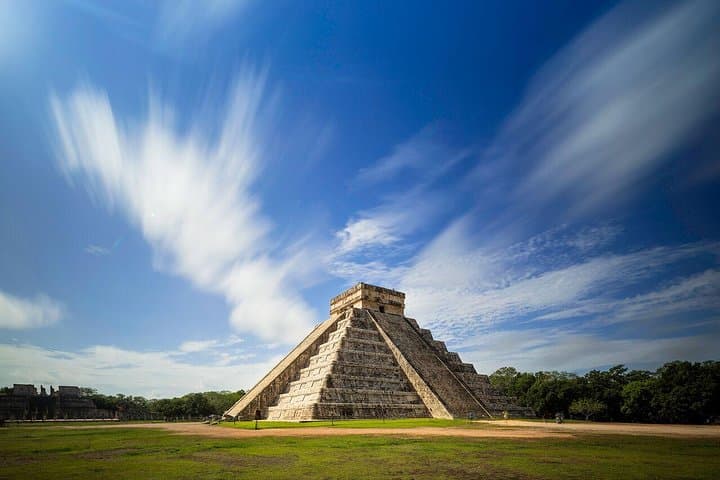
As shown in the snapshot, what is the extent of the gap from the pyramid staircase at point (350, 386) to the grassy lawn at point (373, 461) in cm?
1188

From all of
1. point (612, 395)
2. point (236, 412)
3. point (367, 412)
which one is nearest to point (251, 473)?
point (367, 412)

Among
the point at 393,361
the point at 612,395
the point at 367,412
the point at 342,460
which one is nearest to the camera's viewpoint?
the point at 342,460

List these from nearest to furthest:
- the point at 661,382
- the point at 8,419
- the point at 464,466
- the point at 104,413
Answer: the point at 464,466 → the point at 661,382 → the point at 8,419 → the point at 104,413

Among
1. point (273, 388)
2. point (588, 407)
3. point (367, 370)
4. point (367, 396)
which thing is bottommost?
point (588, 407)

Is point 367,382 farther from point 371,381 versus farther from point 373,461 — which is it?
point 373,461

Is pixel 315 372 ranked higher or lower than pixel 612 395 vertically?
higher

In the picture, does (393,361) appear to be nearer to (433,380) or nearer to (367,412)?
(433,380)

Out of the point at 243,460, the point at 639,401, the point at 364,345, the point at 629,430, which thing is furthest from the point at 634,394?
the point at 243,460

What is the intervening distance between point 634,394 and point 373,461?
3941 cm

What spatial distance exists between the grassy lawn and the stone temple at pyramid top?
26716 millimetres

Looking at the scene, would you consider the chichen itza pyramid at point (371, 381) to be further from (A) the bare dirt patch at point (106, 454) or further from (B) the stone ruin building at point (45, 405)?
(B) the stone ruin building at point (45, 405)

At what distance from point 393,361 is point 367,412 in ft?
22.2

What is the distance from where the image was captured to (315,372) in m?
26.7

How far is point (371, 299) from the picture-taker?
38.3 m
